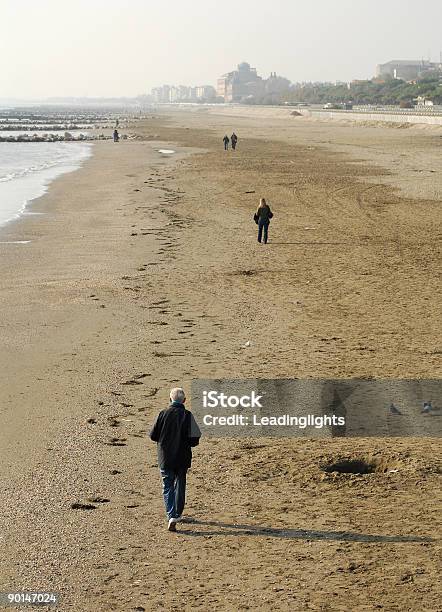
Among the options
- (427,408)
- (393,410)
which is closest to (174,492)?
(393,410)

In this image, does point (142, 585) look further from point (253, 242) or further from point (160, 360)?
point (253, 242)

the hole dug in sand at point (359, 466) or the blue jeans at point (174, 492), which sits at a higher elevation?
the blue jeans at point (174, 492)

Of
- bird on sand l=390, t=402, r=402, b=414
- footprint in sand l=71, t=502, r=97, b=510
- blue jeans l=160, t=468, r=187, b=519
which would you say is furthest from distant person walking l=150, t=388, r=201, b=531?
bird on sand l=390, t=402, r=402, b=414

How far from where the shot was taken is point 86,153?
6600cm

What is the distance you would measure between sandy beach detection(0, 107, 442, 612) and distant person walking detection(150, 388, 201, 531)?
9.6 inches

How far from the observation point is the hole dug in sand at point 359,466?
365 inches

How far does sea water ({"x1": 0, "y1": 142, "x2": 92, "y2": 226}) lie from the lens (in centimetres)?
3469

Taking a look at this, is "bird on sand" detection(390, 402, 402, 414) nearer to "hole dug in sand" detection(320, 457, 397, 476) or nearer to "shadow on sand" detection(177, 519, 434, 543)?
"hole dug in sand" detection(320, 457, 397, 476)

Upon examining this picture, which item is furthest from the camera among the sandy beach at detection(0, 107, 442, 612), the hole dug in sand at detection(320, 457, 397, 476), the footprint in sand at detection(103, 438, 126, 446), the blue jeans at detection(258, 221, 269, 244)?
the blue jeans at detection(258, 221, 269, 244)

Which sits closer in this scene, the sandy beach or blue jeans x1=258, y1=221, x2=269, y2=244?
the sandy beach

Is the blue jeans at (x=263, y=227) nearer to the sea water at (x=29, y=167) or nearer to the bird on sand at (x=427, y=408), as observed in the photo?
the sea water at (x=29, y=167)

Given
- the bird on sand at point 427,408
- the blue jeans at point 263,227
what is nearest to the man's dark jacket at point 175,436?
the bird on sand at point 427,408

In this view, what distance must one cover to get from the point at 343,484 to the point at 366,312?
23.5ft

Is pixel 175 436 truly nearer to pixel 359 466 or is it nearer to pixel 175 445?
pixel 175 445
